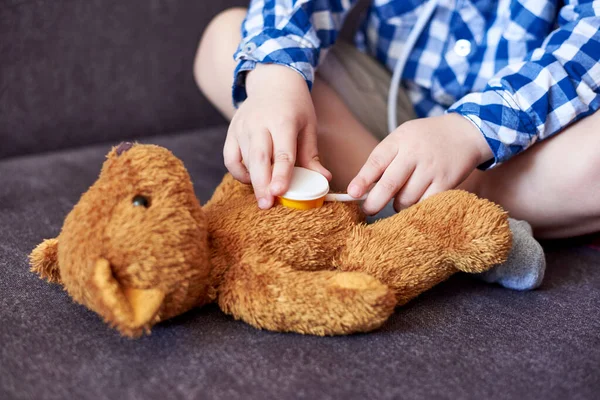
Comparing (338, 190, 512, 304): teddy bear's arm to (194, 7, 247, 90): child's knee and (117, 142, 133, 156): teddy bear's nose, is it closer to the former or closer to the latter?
(117, 142, 133, 156): teddy bear's nose

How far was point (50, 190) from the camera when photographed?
2.62 feet

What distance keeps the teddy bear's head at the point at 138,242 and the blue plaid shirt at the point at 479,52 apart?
0.27m

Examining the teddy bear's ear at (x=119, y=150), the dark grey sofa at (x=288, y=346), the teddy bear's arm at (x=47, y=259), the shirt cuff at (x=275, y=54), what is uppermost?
the shirt cuff at (x=275, y=54)

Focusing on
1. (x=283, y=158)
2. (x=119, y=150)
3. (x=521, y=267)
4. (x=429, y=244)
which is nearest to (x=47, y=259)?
(x=119, y=150)

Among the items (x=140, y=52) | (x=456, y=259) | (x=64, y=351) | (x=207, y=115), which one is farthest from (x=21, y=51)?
(x=456, y=259)

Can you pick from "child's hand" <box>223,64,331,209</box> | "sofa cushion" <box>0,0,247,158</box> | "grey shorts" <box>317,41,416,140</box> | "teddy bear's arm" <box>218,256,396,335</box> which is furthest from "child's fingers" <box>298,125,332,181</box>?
"sofa cushion" <box>0,0,247,158</box>

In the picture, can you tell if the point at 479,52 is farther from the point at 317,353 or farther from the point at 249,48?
the point at 317,353

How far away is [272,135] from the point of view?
0.56 m

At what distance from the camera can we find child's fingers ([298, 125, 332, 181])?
1.88 feet

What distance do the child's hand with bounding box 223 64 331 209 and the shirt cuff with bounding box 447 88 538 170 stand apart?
0.18 meters

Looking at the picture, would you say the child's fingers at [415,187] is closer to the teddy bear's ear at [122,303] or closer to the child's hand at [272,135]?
the child's hand at [272,135]

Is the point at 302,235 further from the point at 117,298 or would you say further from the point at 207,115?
the point at 207,115

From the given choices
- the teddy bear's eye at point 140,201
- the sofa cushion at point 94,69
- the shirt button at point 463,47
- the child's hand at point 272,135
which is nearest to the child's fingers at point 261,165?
the child's hand at point 272,135

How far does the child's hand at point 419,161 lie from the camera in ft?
1.87
